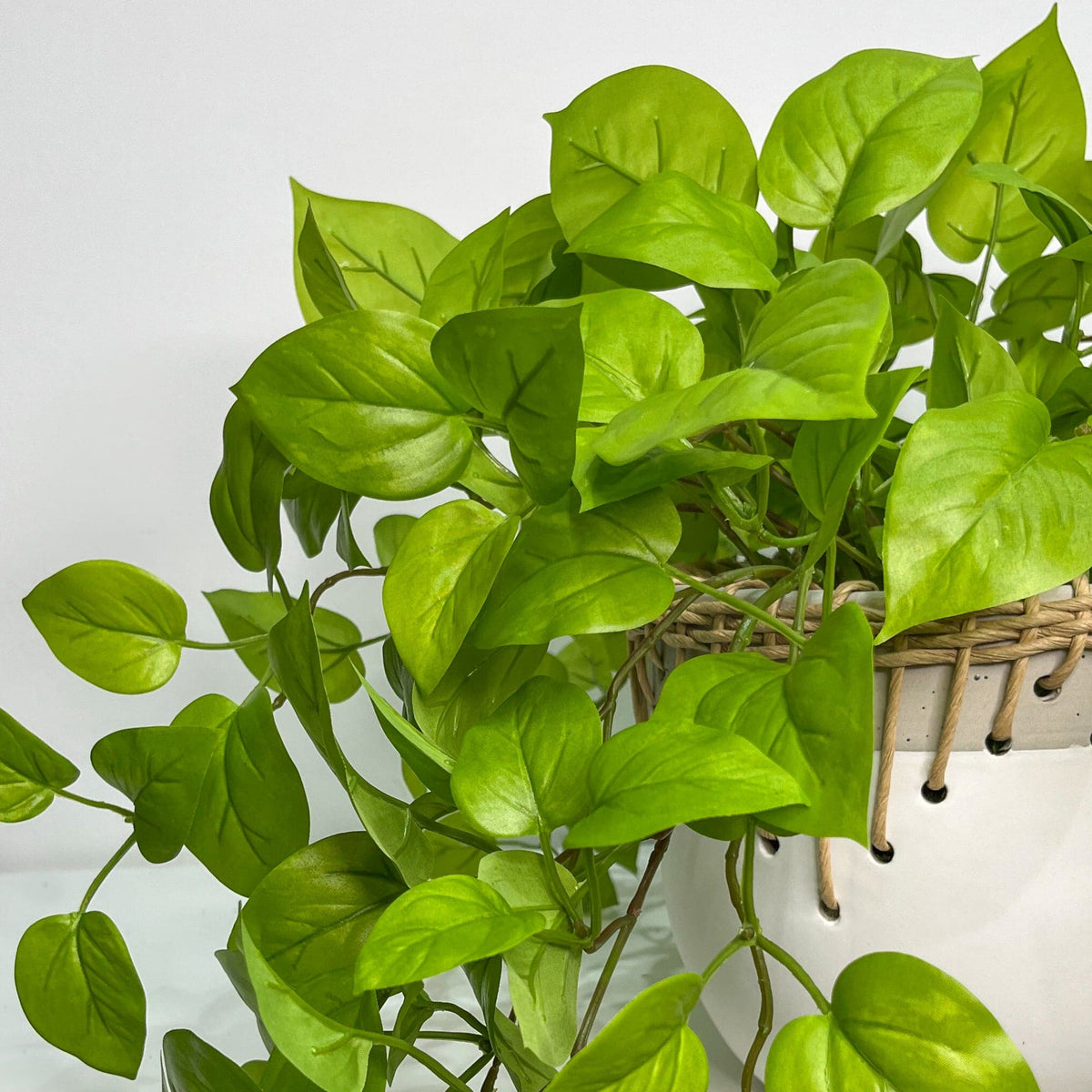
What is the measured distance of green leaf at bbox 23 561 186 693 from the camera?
0.46 metres

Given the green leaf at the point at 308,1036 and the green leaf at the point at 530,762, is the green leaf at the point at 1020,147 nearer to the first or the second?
the green leaf at the point at 530,762

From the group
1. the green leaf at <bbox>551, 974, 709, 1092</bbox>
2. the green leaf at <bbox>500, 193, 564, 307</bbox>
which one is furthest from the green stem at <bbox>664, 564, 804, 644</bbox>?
the green leaf at <bbox>500, 193, 564, 307</bbox>

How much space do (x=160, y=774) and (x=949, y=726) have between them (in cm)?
29

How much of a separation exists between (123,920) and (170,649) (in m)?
0.43

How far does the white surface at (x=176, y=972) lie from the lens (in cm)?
57

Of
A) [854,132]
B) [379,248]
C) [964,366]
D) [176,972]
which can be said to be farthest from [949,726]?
[176,972]

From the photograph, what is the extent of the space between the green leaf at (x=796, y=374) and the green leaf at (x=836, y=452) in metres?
0.03

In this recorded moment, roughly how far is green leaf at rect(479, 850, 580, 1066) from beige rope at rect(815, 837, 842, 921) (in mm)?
115

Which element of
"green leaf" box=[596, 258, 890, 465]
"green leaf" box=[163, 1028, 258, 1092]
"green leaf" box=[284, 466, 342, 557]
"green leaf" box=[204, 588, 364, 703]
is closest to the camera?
"green leaf" box=[596, 258, 890, 465]

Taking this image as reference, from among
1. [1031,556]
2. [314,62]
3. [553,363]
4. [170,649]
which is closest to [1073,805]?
[1031,556]

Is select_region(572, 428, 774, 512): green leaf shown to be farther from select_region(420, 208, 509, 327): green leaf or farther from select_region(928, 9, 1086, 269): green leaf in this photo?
select_region(928, 9, 1086, 269): green leaf

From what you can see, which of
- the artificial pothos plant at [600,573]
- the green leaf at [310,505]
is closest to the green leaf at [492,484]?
the artificial pothos plant at [600,573]

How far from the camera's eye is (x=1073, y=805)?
15.7 inches

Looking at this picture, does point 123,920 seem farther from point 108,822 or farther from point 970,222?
point 970,222
